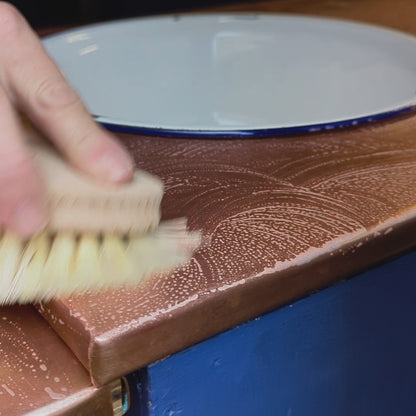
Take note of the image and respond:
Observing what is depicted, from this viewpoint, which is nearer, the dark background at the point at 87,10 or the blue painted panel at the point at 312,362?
the blue painted panel at the point at 312,362

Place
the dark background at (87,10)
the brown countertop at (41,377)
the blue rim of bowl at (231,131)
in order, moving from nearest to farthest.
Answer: the brown countertop at (41,377)
the blue rim of bowl at (231,131)
the dark background at (87,10)

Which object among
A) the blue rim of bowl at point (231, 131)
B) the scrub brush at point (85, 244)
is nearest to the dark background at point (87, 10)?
the blue rim of bowl at point (231, 131)

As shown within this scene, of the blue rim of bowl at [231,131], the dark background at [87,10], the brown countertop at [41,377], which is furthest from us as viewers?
the dark background at [87,10]

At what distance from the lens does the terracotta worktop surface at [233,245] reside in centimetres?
26

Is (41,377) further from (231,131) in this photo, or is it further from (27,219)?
(231,131)

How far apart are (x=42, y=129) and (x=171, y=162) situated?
0.09 meters

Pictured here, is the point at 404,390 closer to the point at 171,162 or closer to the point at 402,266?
the point at 402,266

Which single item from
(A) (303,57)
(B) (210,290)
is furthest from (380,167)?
(A) (303,57)

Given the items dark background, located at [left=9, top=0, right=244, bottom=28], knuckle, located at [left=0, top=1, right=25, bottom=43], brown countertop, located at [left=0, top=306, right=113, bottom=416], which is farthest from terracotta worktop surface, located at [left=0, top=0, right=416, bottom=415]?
dark background, located at [left=9, top=0, right=244, bottom=28]

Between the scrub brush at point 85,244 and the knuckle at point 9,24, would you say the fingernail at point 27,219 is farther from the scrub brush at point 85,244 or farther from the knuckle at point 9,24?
the knuckle at point 9,24

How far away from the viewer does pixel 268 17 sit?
0.71 meters

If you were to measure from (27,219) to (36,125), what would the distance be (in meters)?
0.07

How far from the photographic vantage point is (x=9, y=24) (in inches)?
14.1

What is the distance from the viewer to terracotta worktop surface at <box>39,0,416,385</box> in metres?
0.27
